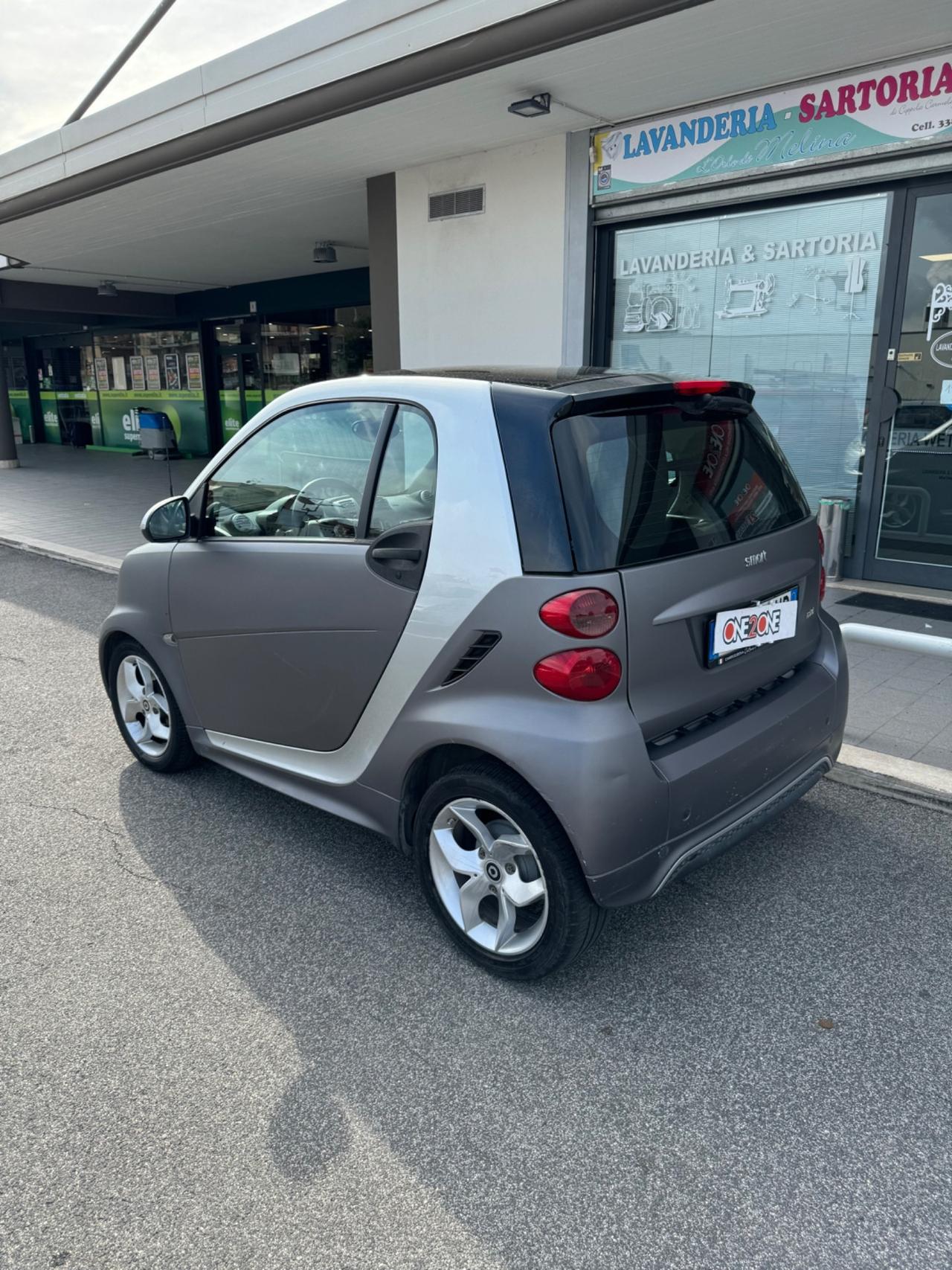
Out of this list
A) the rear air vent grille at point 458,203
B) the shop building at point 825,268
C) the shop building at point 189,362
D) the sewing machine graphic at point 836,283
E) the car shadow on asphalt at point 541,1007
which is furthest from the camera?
the shop building at point 189,362

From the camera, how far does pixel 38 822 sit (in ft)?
12.5

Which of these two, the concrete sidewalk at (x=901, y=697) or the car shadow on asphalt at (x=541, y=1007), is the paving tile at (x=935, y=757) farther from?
the car shadow on asphalt at (x=541, y=1007)

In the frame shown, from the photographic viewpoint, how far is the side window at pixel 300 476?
10.3 feet

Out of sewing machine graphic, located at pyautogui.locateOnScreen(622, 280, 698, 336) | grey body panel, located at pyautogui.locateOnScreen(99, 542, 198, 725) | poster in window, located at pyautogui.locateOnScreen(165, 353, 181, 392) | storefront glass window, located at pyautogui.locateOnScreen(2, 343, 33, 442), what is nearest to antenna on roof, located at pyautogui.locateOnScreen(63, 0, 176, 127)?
sewing machine graphic, located at pyautogui.locateOnScreen(622, 280, 698, 336)

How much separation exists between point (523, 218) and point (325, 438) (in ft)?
19.5

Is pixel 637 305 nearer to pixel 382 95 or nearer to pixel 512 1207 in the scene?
pixel 382 95

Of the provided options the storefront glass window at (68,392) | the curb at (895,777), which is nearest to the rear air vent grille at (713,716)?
the curb at (895,777)

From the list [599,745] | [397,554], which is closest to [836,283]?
[397,554]

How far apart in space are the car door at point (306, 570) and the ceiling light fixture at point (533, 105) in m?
4.56

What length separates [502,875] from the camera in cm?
A: 272

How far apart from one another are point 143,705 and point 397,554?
195cm

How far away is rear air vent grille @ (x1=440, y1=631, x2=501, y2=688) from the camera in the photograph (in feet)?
8.55

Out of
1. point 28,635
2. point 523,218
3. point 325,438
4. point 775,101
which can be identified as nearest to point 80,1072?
point 325,438

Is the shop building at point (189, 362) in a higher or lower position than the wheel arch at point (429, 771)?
higher
